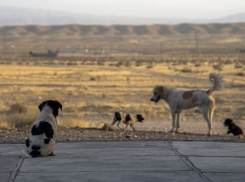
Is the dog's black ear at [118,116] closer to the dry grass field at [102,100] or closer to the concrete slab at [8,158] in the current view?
the dry grass field at [102,100]

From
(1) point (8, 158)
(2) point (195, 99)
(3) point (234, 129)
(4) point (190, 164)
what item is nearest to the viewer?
(4) point (190, 164)

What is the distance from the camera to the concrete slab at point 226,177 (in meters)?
9.62

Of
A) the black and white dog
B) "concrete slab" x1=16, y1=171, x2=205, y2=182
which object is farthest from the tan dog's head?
"concrete slab" x1=16, y1=171, x2=205, y2=182

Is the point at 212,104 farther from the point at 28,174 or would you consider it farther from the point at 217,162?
the point at 28,174

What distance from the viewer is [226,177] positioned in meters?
9.85

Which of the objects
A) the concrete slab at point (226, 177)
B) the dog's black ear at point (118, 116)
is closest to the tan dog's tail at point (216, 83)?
the dog's black ear at point (118, 116)

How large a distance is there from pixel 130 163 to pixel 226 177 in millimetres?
2020

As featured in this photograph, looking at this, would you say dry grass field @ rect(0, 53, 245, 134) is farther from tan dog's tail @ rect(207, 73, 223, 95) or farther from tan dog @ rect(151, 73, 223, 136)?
tan dog's tail @ rect(207, 73, 223, 95)

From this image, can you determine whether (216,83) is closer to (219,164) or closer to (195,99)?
(195,99)

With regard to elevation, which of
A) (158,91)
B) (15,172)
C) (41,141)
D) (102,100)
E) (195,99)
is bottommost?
(102,100)

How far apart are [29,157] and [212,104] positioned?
27.6ft

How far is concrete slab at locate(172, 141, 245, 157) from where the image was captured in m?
12.5

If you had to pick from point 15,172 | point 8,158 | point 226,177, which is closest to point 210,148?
point 226,177

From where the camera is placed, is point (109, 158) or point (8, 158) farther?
point (8, 158)
